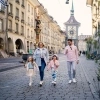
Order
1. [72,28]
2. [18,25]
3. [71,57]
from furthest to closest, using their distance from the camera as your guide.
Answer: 1. [72,28]
2. [18,25]
3. [71,57]

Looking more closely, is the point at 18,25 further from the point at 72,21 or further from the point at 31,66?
the point at 72,21

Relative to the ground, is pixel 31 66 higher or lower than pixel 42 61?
lower

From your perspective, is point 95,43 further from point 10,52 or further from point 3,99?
point 10,52

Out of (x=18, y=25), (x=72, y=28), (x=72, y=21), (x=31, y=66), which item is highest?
(x=72, y=21)

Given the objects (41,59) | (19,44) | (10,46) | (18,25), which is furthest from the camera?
(19,44)

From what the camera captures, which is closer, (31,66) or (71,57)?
(31,66)

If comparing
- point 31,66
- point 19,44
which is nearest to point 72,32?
point 19,44

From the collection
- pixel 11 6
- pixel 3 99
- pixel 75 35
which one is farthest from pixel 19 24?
pixel 75 35

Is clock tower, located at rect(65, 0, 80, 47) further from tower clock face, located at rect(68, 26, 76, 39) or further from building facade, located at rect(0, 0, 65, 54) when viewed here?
building facade, located at rect(0, 0, 65, 54)

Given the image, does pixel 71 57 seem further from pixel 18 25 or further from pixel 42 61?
pixel 18 25

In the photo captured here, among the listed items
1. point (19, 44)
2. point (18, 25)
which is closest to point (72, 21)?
point (19, 44)

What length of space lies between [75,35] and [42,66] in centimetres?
9784

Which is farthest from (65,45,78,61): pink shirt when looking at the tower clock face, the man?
the tower clock face

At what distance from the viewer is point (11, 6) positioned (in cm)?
4384
